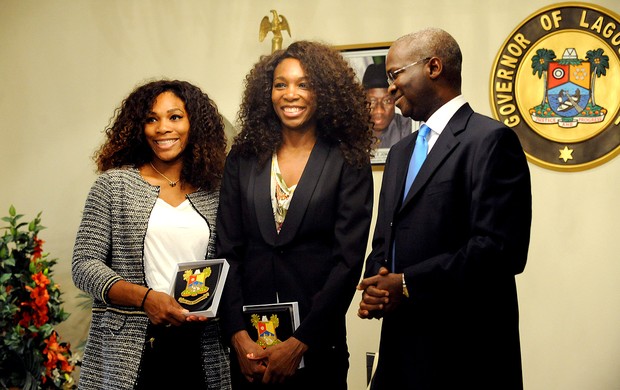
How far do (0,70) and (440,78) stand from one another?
3867mm

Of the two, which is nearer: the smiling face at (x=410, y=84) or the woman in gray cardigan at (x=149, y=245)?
the smiling face at (x=410, y=84)

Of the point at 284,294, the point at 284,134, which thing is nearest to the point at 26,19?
the point at 284,134

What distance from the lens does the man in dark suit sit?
6.52 ft

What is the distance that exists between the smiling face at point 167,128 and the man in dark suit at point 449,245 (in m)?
0.94

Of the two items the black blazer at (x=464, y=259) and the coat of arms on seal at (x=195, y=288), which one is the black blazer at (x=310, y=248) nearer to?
the coat of arms on seal at (x=195, y=288)

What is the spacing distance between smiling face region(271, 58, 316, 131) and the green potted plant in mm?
1971

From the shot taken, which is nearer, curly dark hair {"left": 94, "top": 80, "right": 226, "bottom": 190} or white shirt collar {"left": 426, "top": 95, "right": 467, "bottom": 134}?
white shirt collar {"left": 426, "top": 95, "right": 467, "bottom": 134}

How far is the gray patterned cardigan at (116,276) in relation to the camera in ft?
8.33

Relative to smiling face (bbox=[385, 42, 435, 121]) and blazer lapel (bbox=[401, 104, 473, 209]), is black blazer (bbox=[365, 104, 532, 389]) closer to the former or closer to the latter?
blazer lapel (bbox=[401, 104, 473, 209])

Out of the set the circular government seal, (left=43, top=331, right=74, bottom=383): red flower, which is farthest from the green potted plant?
the circular government seal

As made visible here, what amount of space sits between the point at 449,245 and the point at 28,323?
277 cm

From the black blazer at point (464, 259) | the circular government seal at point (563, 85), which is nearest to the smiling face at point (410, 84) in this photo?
the black blazer at point (464, 259)

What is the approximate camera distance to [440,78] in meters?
2.20

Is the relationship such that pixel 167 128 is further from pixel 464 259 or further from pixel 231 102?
pixel 231 102
